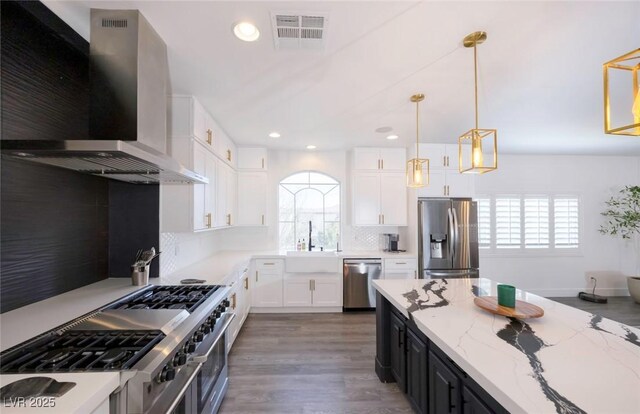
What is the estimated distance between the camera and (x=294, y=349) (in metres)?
3.00

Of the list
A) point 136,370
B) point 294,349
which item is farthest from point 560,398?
point 294,349

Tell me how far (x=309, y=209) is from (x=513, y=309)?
360 centimetres

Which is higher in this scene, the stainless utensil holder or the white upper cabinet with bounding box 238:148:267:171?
the white upper cabinet with bounding box 238:148:267:171

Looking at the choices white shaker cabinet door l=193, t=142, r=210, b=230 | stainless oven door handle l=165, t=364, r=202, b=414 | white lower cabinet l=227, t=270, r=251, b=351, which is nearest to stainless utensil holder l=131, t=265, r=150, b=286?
white shaker cabinet door l=193, t=142, r=210, b=230

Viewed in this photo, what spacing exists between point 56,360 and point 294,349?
91.1 inches

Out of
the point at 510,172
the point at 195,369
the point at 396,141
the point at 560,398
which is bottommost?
the point at 195,369

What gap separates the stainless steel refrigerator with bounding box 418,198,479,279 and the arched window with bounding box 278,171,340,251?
4.99ft

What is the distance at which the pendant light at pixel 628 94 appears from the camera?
961mm

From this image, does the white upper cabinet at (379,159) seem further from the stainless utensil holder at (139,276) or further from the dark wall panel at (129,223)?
the stainless utensil holder at (139,276)

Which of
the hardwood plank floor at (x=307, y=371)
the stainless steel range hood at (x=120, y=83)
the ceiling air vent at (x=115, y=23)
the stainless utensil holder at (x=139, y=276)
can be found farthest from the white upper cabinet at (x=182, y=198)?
the hardwood plank floor at (x=307, y=371)

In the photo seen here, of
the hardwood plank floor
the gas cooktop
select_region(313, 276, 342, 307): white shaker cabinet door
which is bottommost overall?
the hardwood plank floor

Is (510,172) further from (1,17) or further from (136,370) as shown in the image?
(1,17)

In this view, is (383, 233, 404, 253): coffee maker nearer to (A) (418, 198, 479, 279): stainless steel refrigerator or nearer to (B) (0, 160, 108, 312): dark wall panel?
(A) (418, 198, 479, 279): stainless steel refrigerator

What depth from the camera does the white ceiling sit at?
1.53m
